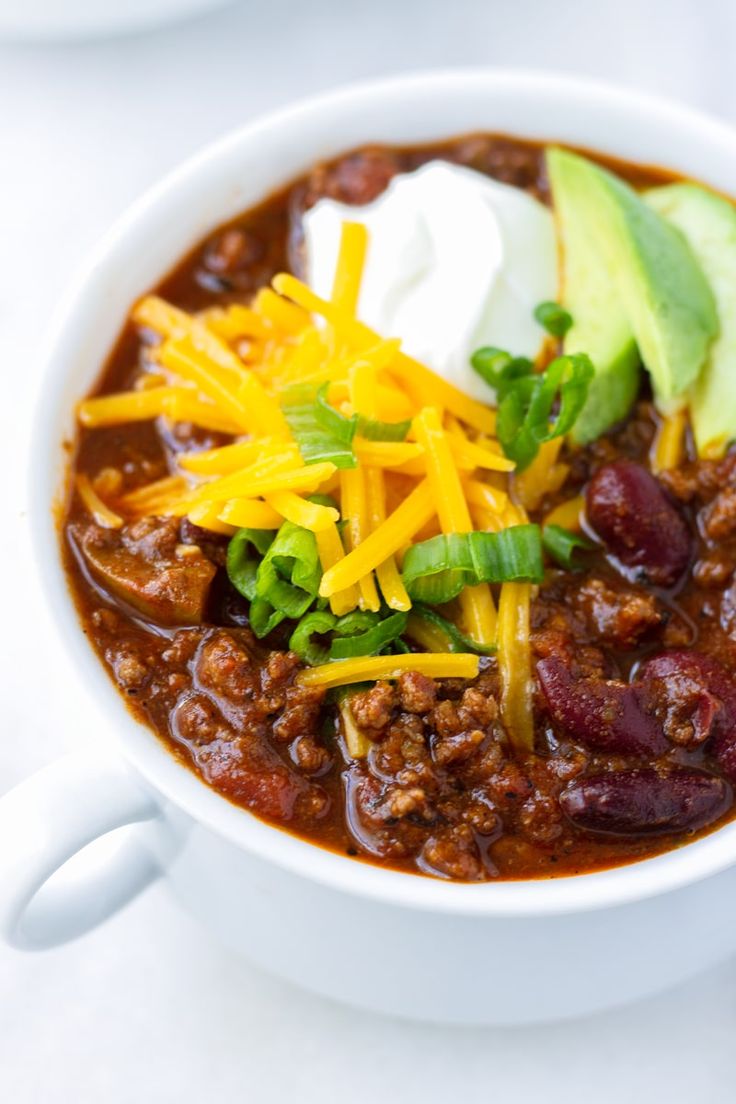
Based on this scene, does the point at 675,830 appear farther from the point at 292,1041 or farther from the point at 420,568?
the point at 292,1041

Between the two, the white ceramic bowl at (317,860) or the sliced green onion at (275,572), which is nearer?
the white ceramic bowl at (317,860)

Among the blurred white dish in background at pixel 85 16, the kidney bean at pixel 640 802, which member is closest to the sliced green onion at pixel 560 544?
the kidney bean at pixel 640 802

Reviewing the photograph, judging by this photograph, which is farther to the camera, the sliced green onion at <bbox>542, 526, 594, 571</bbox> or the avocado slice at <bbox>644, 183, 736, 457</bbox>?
the avocado slice at <bbox>644, 183, 736, 457</bbox>

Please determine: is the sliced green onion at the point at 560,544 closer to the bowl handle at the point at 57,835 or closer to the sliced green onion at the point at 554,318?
the sliced green onion at the point at 554,318

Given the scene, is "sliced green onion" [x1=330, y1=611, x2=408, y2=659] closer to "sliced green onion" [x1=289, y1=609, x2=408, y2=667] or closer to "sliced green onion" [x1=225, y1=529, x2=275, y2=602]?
"sliced green onion" [x1=289, y1=609, x2=408, y2=667]

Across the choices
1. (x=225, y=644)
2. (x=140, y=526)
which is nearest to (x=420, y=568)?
(x=225, y=644)

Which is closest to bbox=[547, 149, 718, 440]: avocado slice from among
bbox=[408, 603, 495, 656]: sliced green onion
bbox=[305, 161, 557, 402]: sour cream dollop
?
bbox=[305, 161, 557, 402]: sour cream dollop
